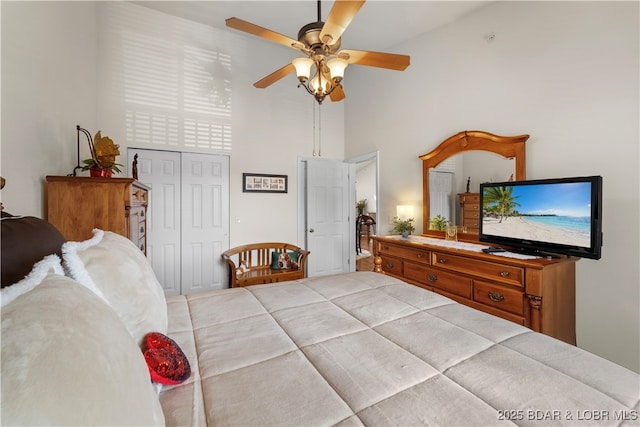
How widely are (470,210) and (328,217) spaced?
221 cm

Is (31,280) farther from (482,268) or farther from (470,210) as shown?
(470,210)

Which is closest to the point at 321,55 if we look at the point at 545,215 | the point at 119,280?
the point at 119,280

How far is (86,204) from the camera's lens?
1.96m

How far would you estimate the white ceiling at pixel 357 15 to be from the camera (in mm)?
2953

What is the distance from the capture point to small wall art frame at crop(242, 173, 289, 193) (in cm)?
390

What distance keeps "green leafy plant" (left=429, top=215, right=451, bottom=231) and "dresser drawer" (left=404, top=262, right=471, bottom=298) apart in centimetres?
60

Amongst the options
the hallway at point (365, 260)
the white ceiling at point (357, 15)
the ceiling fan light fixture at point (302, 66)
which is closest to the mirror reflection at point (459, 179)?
the white ceiling at point (357, 15)

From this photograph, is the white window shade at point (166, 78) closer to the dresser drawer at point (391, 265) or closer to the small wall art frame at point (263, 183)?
the small wall art frame at point (263, 183)

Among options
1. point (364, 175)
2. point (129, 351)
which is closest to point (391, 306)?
point (129, 351)

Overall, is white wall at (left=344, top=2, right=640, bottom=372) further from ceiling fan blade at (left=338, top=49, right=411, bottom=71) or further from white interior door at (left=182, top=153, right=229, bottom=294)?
white interior door at (left=182, top=153, right=229, bottom=294)

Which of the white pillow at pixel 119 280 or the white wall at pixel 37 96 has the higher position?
the white wall at pixel 37 96

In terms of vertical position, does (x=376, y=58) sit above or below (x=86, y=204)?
above

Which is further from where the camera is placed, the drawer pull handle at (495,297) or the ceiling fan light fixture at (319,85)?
the drawer pull handle at (495,297)

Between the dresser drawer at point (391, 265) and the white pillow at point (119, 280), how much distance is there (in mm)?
2469
